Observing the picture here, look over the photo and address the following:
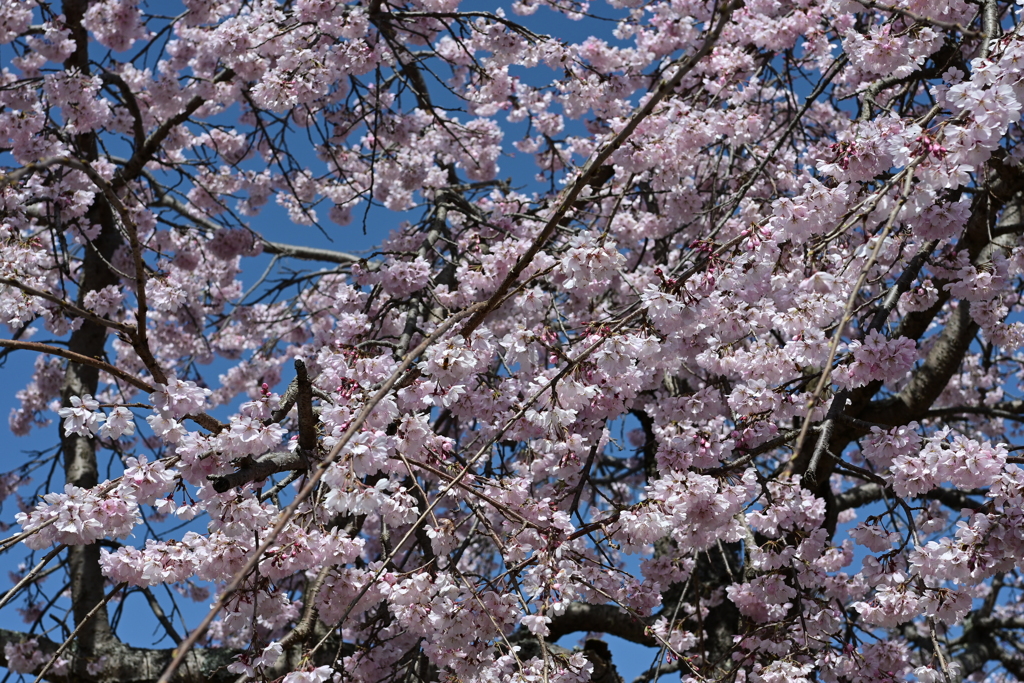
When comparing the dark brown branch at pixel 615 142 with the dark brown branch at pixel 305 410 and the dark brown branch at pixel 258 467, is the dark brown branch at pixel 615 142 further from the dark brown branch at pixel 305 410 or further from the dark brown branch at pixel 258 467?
the dark brown branch at pixel 258 467

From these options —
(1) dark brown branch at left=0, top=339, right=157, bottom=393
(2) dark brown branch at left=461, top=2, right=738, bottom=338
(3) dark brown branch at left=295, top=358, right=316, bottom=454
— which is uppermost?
(2) dark brown branch at left=461, top=2, right=738, bottom=338

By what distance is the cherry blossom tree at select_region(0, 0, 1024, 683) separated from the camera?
248cm

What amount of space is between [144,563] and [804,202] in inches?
97.2

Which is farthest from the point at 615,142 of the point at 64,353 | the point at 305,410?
the point at 64,353

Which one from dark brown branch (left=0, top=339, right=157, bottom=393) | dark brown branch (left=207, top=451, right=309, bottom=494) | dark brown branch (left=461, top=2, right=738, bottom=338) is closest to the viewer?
dark brown branch (left=461, top=2, right=738, bottom=338)

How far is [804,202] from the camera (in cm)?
277

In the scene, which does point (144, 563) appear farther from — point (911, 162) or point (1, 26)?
point (1, 26)

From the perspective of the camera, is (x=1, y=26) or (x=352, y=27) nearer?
(x=352, y=27)

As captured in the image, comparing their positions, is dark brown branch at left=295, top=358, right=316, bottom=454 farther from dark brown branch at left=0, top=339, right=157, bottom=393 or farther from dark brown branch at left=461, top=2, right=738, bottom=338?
dark brown branch at left=461, top=2, right=738, bottom=338

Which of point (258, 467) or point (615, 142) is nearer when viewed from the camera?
point (615, 142)

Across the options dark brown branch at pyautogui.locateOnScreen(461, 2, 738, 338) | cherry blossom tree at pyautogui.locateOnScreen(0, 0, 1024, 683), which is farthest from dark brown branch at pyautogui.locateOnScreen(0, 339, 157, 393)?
dark brown branch at pyautogui.locateOnScreen(461, 2, 738, 338)

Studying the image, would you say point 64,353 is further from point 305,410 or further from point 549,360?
point 549,360

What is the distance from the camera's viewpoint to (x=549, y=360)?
331 centimetres

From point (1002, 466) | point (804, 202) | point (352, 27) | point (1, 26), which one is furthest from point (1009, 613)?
point (1, 26)
